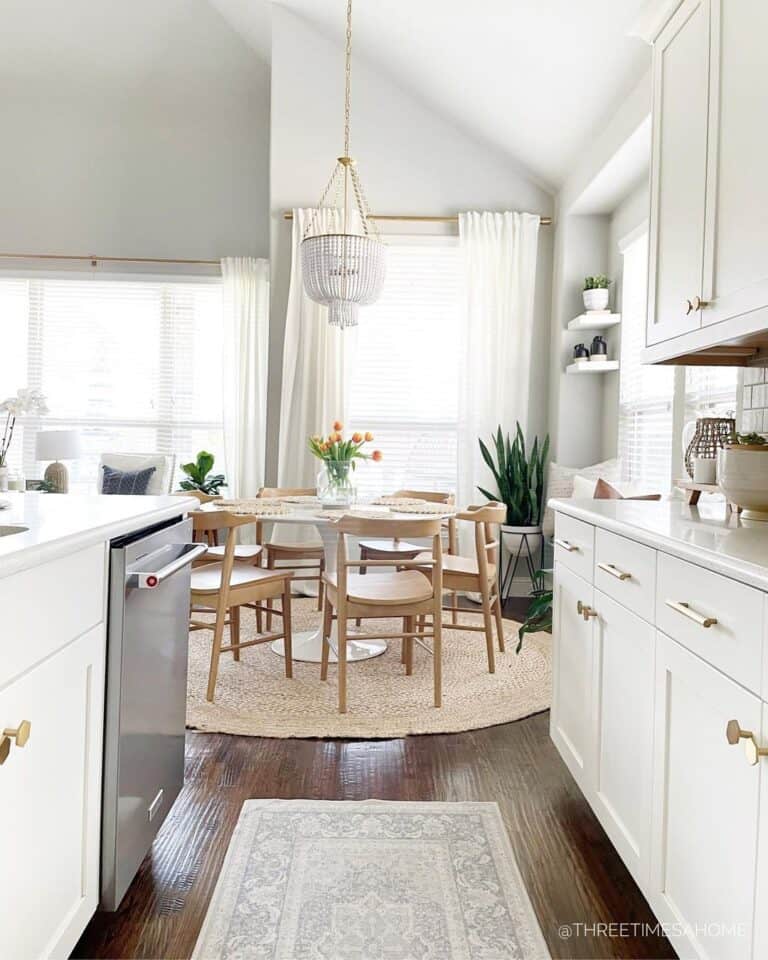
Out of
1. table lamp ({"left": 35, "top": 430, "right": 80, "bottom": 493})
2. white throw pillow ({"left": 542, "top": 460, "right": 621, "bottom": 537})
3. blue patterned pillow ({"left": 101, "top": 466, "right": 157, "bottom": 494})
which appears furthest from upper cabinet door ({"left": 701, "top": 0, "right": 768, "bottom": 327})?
table lamp ({"left": 35, "top": 430, "right": 80, "bottom": 493})

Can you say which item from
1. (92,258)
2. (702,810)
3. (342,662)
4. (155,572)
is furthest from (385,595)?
(92,258)

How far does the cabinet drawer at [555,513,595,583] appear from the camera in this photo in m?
1.88

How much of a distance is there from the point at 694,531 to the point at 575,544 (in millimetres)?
522

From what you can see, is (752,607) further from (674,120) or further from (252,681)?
(252,681)

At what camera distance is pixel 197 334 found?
5.48 metres

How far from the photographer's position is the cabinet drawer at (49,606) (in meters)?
0.98

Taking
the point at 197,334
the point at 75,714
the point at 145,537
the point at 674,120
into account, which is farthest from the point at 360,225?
the point at 75,714

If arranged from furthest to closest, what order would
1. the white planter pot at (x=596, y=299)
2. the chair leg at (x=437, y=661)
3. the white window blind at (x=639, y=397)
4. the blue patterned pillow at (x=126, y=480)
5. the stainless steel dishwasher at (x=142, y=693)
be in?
the blue patterned pillow at (x=126, y=480), the white planter pot at (x=596, y=299), the white window blind at (x=639, y=397), the chair leg at (x=437, y=661), the stainless steel dishwasher at (x=142, y=693)

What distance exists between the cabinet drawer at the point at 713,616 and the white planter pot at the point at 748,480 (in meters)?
0.44

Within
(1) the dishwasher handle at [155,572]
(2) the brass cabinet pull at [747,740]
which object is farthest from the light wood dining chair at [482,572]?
(2) the brass cabinet pull at [747,740]

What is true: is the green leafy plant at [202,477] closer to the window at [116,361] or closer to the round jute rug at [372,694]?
Answer: the window at [116,361]

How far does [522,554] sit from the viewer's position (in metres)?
4.88

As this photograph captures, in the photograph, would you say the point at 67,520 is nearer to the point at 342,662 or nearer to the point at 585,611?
the point at 585,611

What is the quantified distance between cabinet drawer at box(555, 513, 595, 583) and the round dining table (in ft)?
3.10
